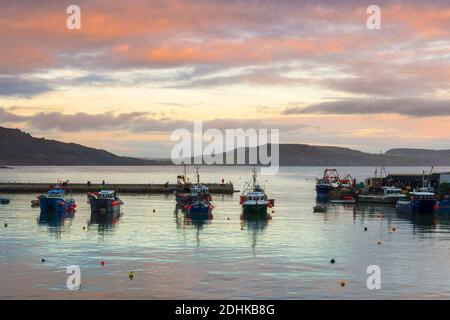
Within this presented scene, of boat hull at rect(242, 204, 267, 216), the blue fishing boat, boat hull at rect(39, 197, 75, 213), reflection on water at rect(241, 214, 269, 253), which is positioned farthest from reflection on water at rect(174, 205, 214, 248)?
the blue fishing boat

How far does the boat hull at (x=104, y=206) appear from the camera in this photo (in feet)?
371

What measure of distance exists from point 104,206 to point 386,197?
62.4 meters

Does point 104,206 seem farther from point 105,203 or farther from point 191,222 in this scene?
point 191,222

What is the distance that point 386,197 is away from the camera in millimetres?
142500

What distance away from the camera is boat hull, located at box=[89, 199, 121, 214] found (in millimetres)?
113206

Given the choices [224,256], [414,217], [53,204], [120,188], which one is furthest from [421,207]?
[120,188]

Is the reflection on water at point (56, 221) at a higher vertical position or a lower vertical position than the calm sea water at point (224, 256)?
higher

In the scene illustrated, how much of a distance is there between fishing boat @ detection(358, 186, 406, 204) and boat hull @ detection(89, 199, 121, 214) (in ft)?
193

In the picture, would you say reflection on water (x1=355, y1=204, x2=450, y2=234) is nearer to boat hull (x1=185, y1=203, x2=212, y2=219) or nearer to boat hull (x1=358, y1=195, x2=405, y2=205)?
boat hull (x1=358, y1=195, x2=405, y2=205)

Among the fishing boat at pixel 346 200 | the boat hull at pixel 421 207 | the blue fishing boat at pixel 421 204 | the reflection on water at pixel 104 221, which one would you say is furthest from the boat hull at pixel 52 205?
the fishing boat at pixel 346 200

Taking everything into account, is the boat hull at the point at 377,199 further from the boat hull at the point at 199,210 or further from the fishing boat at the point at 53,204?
the fishing boat at the point at 53,204

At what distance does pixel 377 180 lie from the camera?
181750 mm

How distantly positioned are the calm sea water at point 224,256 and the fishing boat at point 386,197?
32.0 m
